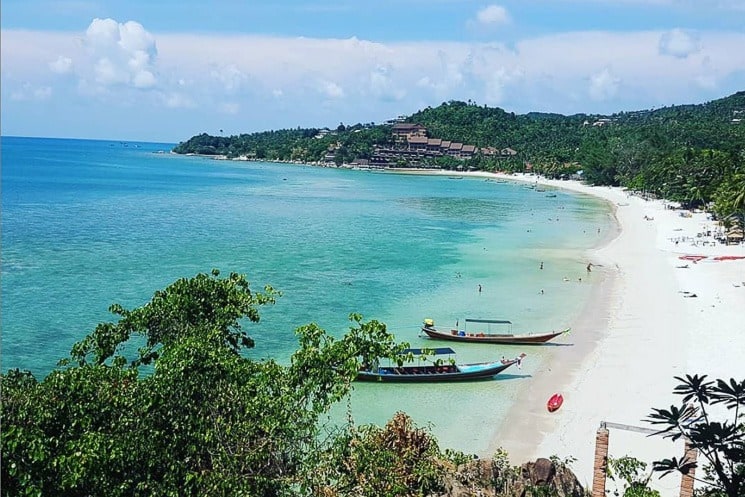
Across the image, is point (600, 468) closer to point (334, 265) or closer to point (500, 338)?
point (500, 338)

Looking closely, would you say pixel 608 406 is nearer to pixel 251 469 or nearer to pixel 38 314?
pixel 251 469

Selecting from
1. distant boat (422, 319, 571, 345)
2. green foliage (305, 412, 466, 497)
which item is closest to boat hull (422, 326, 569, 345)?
distant boat (422, 319, 571, 345)

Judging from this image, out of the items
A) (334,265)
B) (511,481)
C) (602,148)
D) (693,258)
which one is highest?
(602,148)

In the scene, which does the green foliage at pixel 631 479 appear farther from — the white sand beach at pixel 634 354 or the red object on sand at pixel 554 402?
the red object on sand at pixel 554 402

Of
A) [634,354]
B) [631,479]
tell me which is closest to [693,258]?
[634,354]

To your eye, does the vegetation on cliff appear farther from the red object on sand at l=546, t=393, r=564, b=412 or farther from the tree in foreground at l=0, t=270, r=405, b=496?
the red object on sand at l=546, t=393, r=564, b=412

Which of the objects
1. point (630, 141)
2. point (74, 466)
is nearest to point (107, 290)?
point (74, 466)
